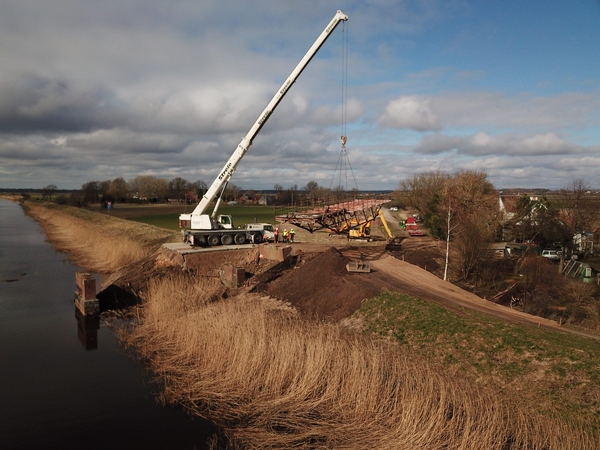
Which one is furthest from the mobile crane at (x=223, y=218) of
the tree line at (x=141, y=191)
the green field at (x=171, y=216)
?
the tree line at (x=141, y=191)

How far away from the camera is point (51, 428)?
11.1 m

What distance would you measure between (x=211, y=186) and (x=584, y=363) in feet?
73.2

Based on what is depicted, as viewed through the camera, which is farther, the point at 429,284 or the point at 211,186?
the point at 211,186

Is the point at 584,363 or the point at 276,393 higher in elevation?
the point at 584,363

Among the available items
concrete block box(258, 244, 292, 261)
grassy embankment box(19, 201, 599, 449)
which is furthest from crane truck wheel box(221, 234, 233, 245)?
grassy embankment box(19, 201, 599, 449)

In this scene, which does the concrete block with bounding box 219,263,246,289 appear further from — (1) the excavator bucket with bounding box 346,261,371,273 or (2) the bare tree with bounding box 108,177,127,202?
(2) the bare tree with bounding box 108,177,127,202

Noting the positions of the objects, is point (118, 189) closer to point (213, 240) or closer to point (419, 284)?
point (213, 240)

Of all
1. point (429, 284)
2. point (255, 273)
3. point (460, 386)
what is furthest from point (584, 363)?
point (255, 273)

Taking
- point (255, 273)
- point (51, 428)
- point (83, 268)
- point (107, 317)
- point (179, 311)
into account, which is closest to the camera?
point (51, 428)

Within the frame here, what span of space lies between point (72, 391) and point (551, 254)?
3440 centimetres

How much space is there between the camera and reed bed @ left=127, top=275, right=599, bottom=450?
8.05 meters

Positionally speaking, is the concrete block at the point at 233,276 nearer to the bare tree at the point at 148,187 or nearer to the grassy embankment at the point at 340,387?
the grassy embankment at the point at 340,387

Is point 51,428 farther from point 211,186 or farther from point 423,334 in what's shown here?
point 211,186

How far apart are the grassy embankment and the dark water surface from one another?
83 centimetres
